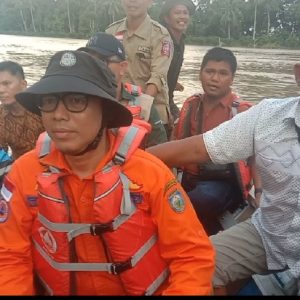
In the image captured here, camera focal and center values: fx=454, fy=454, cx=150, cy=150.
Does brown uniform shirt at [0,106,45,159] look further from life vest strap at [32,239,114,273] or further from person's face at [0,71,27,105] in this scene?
life vest strap at [32,239,114,273]

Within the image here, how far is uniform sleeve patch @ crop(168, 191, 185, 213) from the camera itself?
175 cm

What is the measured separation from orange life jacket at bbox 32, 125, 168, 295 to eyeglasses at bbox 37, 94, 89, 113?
0.69 ft

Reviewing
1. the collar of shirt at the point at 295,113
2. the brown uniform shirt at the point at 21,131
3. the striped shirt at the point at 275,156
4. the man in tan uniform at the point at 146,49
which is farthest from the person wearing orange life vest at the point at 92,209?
the man in tan uniform at the point at 146,49

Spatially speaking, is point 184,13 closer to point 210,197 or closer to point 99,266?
point 210,197

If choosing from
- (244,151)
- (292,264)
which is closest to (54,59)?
(244,151)

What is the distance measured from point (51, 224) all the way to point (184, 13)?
3.09m

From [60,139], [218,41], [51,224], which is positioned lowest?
[218,41]

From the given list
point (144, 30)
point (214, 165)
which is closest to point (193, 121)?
point (214, 165)

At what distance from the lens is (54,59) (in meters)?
1.75

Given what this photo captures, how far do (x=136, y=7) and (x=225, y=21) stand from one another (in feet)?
162

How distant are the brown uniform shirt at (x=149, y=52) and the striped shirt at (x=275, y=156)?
72.0 inches

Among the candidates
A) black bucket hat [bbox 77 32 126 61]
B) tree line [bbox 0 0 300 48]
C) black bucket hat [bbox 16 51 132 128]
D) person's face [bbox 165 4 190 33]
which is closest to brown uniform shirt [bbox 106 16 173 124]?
person's face [bbox 165 4 190 33]

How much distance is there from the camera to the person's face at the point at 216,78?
3.43 metres

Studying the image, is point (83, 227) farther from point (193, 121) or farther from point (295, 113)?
point (193, 121)
